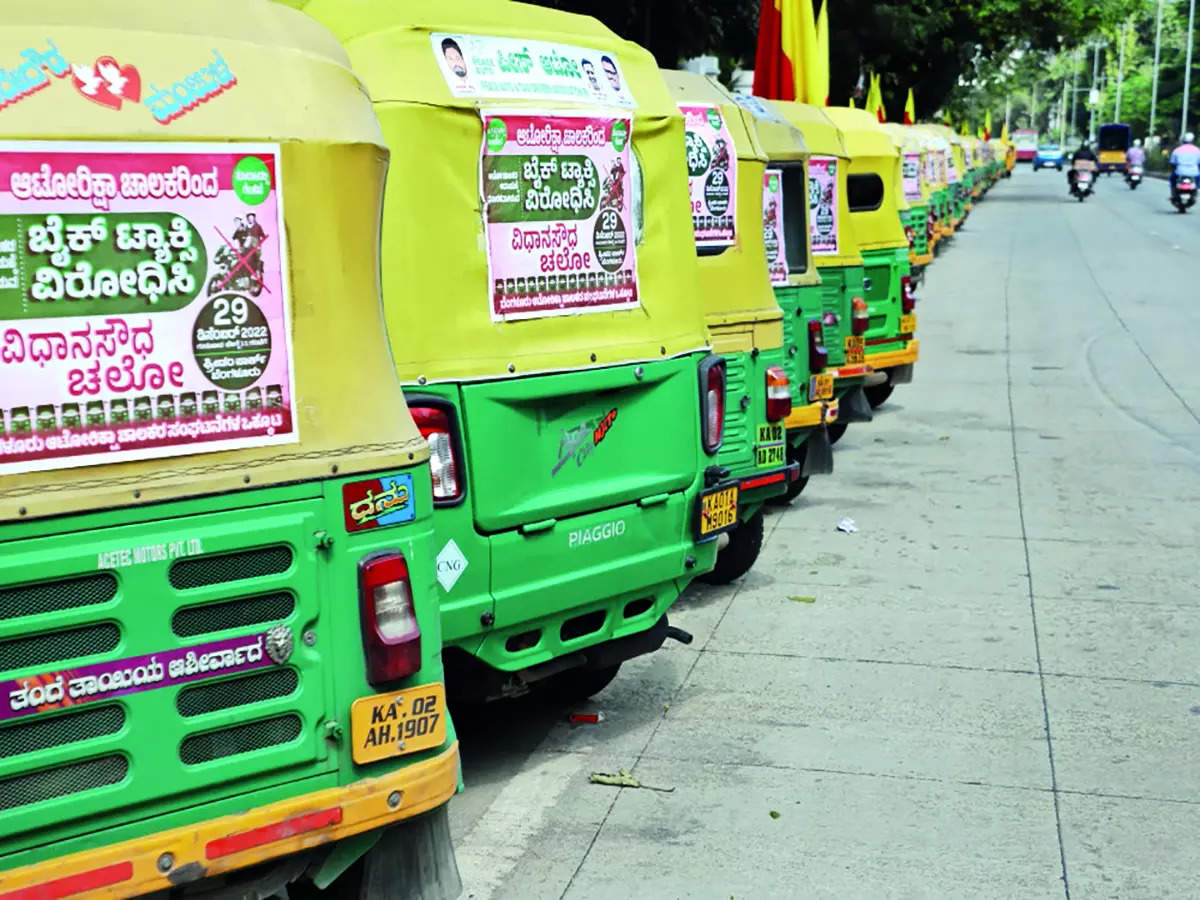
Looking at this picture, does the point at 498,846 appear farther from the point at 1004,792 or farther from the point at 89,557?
the point at 89,557

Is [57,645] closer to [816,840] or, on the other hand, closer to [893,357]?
[816,840]

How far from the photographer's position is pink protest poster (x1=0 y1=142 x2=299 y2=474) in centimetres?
338

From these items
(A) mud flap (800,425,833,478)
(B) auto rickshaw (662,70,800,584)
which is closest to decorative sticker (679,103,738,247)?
(B) auto rickshaw (662,70,800,584)

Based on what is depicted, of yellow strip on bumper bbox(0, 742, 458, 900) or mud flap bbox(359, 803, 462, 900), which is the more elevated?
yellow strip on bumper bbox(0, 742, 458, 900)

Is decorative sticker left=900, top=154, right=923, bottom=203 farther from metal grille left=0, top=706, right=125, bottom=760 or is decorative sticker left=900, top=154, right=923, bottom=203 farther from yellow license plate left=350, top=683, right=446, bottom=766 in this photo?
metal grille left=0, top=706, right=125, bottom=760

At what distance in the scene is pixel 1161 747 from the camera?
6.30m

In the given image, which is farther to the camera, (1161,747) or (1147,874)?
(1161,747)

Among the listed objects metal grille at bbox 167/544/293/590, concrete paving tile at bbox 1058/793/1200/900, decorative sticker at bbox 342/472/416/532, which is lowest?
concrete paving tile at bbox 1058/793/1200/900

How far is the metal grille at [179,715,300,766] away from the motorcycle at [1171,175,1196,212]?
5035 centimetres

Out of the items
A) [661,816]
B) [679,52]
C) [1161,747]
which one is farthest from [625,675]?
[679,52]

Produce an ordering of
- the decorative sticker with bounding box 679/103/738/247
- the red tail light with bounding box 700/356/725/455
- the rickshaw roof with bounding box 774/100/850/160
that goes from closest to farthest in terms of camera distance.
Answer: the red tail light with bounding box 700/356/725/455, the decorative sticker with bounding box 679/103/738/247, the rickshaw roof with bounding box 774/100/850/160

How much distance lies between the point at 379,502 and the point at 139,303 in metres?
0.76

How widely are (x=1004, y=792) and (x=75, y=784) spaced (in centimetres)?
354

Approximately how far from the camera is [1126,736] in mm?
6414
